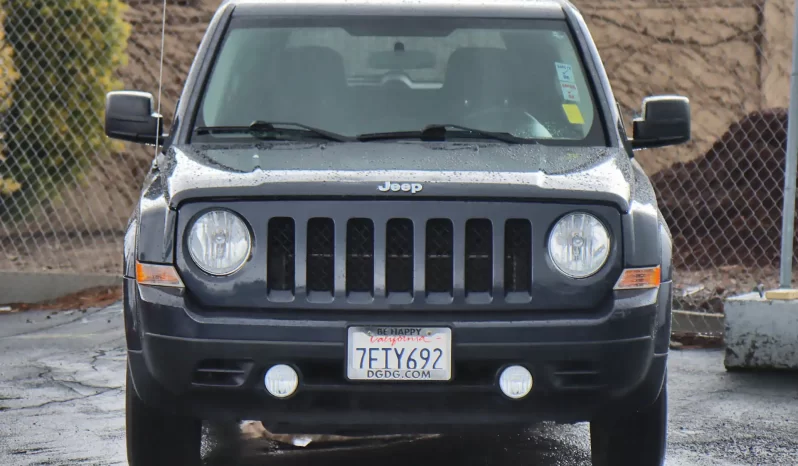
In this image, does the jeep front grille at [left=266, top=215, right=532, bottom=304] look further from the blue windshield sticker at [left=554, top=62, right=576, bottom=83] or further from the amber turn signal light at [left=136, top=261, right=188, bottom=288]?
the blue windshield sticker at [left=554, top=62, right=576, bottom=83]

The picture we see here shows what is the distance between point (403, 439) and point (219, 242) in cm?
173

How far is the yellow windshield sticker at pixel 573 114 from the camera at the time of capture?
4.57m

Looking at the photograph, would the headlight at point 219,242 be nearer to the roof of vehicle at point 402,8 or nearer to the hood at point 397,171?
the hood at point 397,171

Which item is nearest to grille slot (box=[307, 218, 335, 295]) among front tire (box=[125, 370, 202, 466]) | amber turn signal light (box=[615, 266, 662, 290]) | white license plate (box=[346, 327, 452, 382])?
white license plate (box=[346, 327, 452, 382])

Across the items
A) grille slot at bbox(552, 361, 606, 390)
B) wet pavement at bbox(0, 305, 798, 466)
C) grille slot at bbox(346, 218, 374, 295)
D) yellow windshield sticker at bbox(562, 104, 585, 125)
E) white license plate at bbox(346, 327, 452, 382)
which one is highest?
yellow windshield sticker at bbox(562, 104, 585, 125)

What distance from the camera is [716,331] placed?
8.12m

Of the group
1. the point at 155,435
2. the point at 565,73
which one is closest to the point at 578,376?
the point at 155,435

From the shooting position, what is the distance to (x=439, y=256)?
3.64m

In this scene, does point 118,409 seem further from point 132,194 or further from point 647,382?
point 132,194

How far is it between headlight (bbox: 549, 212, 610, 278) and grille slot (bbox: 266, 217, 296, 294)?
2.55ft

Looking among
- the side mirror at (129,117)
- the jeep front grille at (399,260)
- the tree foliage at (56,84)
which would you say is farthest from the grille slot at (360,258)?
the tree foliage at (56,84)

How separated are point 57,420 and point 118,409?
0.35 m

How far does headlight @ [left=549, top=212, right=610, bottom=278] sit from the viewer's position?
3.65m

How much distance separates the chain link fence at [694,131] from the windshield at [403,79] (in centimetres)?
717
